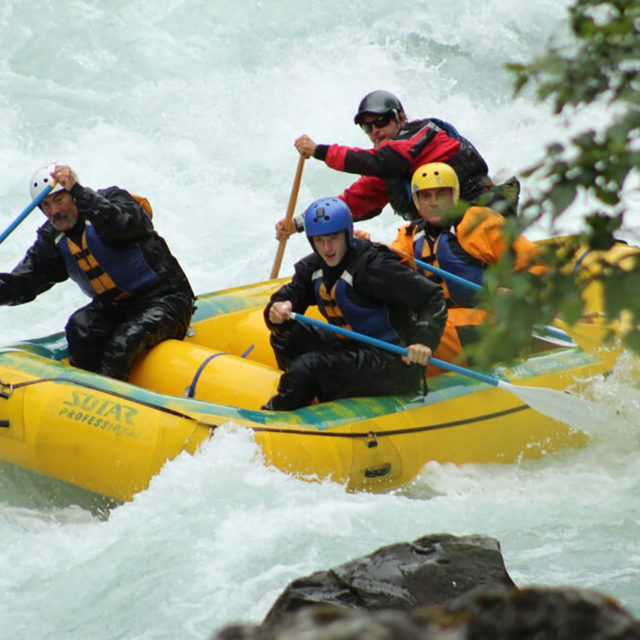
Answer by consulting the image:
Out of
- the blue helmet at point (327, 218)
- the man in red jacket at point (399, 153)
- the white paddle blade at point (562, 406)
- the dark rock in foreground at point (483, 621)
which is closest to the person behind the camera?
the dark rock in foreground at point (483, 621)

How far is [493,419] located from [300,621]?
3495 millimetres

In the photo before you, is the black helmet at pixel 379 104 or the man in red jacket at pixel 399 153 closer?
the man in red jacket at pixel 399 153

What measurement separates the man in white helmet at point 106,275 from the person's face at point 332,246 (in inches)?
40.1

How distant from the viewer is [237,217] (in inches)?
393

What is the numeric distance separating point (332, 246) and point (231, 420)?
3.05 feet

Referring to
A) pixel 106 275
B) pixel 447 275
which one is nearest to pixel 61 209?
pixel 106 275

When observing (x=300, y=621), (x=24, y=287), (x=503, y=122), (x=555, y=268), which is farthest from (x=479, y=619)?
(x=503, y=122)

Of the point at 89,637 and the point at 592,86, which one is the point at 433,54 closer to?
the point at 89,637

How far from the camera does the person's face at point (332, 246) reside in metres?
4.57

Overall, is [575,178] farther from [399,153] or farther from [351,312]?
[399,153]

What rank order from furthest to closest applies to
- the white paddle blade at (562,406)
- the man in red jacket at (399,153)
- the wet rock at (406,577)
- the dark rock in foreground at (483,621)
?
the man in red jacket at (399,153), the white paddle blade at (562,406), the wet rock at (406,577), the dark rock in foreground at (483,621)

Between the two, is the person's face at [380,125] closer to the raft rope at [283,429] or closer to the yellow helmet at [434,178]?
the yellow helmet at [434,178]

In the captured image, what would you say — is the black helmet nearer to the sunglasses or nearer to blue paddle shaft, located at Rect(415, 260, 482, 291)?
the sunglasses

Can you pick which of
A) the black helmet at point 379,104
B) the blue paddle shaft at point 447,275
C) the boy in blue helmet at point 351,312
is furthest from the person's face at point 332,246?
the black helmet at point 379,104
